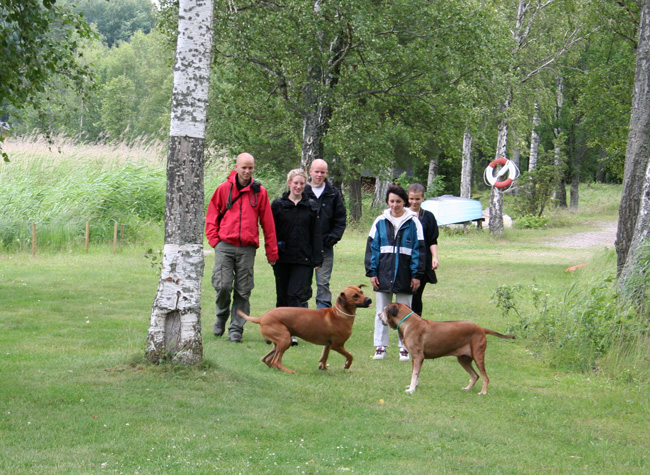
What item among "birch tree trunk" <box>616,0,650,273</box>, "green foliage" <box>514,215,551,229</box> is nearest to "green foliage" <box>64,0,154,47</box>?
"green foliage" <box>514,215,551,229</box>

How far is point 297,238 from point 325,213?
2.32 feet

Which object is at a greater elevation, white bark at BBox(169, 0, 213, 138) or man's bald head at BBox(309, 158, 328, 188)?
white bark at BBox(169, 0, 213, 138)

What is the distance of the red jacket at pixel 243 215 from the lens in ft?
27.9

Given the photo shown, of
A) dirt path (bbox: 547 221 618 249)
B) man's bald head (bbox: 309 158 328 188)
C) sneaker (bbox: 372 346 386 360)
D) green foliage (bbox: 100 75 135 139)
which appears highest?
green foliage (bbox: 100 75 135 139)

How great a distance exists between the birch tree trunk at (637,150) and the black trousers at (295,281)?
19.5 ft

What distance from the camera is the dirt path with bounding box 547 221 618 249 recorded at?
87.2 ft

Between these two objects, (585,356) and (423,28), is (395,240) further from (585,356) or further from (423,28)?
(423,28)

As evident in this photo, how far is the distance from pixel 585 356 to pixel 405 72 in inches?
496

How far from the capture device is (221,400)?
609cm

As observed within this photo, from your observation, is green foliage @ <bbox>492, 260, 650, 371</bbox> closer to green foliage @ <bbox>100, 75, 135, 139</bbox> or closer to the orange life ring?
the orange life ring

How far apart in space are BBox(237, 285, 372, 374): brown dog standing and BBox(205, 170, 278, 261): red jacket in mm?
1093

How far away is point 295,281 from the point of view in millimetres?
8961

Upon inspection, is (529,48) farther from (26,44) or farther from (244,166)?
(244,166)

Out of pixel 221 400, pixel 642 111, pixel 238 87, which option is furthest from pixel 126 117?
pixel 221 400
